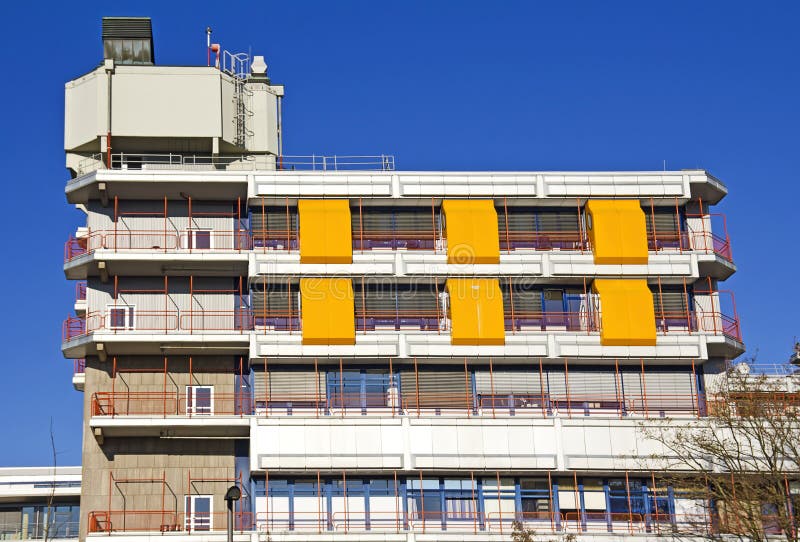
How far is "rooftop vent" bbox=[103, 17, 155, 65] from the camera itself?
6488 centimetres

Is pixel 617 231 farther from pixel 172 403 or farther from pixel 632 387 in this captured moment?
pixel 172 403

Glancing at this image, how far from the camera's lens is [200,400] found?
58.4 meters

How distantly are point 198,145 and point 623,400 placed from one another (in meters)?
23.1

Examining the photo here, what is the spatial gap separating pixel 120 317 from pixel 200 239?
507 cm

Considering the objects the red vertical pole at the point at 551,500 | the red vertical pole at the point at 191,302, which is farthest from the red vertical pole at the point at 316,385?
the red vertical pole at the point at 551,500

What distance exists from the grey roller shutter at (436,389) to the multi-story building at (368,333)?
3.6 inches

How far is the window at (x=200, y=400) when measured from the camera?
191 ft

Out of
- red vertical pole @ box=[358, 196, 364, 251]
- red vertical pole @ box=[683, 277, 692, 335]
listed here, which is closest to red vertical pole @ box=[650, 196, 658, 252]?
red vertical pole @ box=[683, 277, 692, 335]

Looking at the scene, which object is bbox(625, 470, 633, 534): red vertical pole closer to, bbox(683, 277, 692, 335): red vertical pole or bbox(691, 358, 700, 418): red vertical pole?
bbox(691, 358, 700, 418): red vertical pole

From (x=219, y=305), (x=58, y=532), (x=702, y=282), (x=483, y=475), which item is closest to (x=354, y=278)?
(x=219, y=305)

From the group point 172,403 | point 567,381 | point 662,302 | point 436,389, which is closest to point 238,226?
point 172,403

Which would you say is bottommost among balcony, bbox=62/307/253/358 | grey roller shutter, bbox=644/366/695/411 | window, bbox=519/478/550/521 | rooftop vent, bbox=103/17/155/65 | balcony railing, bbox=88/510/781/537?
balcony railing, bbox=88/510/781/537

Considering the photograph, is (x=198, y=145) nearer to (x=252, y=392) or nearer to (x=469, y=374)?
(x=252, y=392)

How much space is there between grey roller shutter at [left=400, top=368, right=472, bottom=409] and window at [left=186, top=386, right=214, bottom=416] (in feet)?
27.7
